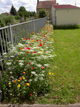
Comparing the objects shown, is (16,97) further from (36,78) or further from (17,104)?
(36,78)

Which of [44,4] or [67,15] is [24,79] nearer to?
[67,15]

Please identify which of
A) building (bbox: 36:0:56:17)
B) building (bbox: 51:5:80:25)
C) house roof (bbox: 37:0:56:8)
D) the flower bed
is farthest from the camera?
house roof (bbox: 37:0:56:8)

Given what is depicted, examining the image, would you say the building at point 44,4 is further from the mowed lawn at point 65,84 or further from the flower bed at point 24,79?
the flower bed at point 24,79

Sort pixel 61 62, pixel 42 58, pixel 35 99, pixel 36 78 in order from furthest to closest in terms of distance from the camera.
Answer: pixel 61 62
pixel 42 58
pixel 35 99
pixel 36 78

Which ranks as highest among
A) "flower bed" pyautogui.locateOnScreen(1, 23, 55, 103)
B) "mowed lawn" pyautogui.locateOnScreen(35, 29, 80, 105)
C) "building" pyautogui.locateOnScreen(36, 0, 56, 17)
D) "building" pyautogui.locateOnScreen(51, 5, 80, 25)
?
"building" pyautogui.locateOnScreen(36, 0, 56, 17)

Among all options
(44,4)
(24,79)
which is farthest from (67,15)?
(44,4)

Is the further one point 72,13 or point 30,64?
point 72,13

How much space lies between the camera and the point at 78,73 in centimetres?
342

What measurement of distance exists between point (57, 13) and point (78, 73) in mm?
13251

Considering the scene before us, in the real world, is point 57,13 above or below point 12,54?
above

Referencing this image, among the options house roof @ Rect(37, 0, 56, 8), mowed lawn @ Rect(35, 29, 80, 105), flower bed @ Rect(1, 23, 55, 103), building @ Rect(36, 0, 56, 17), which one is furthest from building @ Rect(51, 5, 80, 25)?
house roof @ Rect(37, 0, 56, 8)

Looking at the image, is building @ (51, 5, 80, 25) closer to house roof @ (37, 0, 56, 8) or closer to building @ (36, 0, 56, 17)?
building @ (36, 0, 56, 17)

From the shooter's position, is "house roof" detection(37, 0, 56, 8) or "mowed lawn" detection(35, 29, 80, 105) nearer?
"mowed lawn" detection(35, 29, 80, 105)

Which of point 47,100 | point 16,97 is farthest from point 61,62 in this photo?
point 16,97
